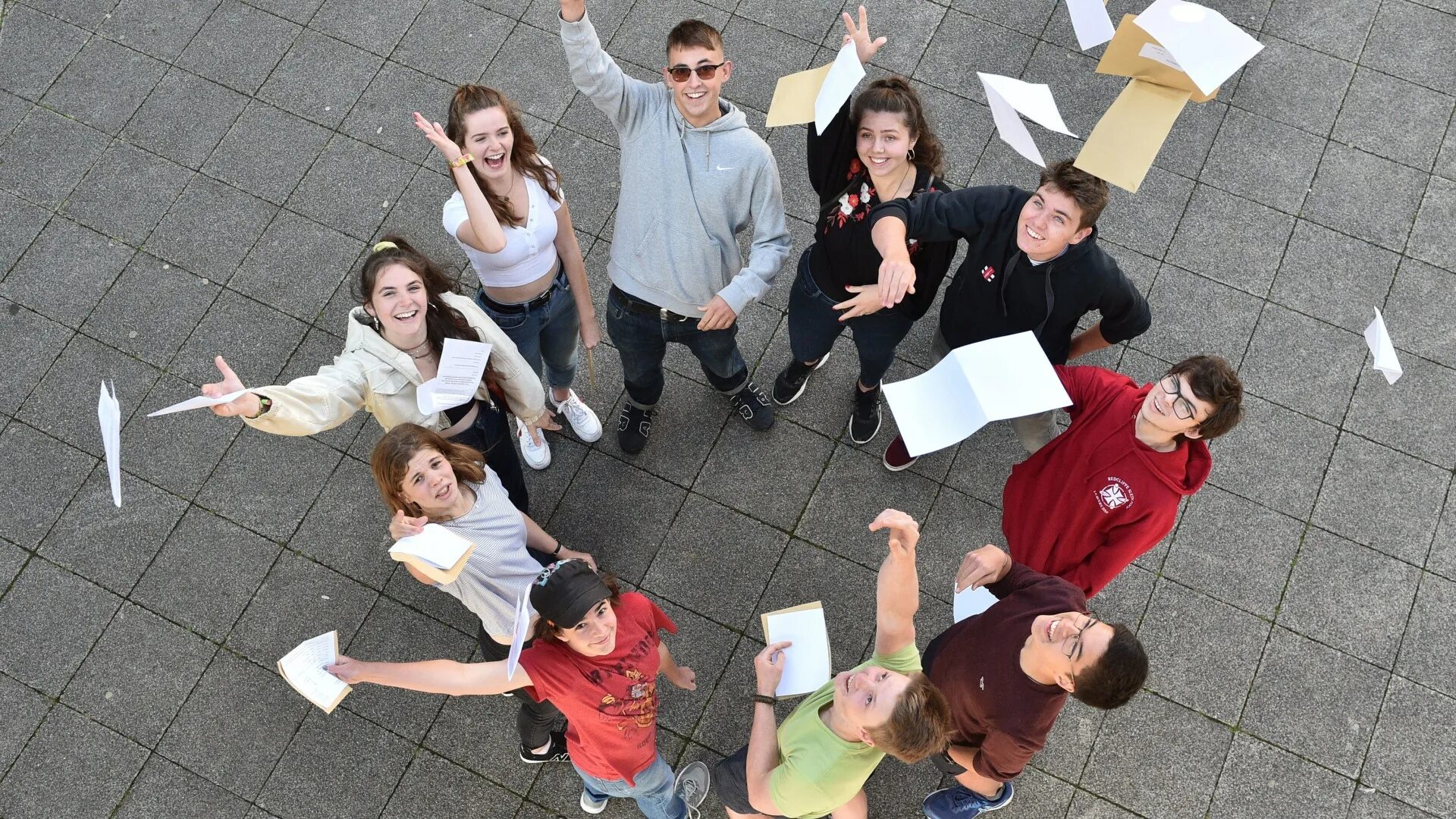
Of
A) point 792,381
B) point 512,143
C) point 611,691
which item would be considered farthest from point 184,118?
point 611,691

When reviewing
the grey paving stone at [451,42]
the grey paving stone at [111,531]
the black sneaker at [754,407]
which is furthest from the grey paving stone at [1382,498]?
the grey paving stone at [111,531]

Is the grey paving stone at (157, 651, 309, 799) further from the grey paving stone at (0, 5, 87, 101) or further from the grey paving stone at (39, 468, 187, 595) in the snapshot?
the grey paving stone at (0, 5, 87, 101)

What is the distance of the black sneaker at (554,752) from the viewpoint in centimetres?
411

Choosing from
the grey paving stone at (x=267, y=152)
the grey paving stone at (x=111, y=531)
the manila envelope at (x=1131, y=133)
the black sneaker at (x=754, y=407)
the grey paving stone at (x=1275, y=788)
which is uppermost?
the manila envelope at (x=1131, y=133)

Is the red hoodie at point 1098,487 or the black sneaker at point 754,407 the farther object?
the black sneaker at point 754,407

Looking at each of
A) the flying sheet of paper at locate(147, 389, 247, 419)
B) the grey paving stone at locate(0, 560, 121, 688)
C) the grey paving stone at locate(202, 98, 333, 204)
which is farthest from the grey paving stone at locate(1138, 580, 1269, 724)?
the grey paving stone at locate(202, 98, 333, 204)

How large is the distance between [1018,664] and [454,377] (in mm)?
2018

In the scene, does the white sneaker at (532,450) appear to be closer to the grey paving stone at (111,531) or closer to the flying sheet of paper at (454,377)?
the flying sheet of paper at (454,377)

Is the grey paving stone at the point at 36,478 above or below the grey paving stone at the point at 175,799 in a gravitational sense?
above

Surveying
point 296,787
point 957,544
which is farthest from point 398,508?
point 957,544

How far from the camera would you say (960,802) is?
3951mm

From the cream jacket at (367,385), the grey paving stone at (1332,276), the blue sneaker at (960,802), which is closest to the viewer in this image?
the cream jacket at (367,385)

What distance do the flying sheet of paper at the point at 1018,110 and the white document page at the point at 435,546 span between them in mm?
2168

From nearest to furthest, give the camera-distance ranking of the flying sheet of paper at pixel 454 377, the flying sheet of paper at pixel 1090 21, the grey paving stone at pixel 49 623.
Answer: the flying sheet of paper at pixel 454 377, the flying sheet of paper at pixel 1090 21, the grey paving stone at pixel 49 623
